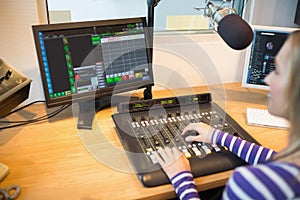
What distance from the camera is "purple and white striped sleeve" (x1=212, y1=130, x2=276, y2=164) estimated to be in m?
0.93

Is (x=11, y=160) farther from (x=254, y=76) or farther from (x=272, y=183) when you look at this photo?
(x=254, y=76)

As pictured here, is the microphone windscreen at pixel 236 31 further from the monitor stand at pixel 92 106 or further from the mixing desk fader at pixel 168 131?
the monitor stand at pixel 92 106

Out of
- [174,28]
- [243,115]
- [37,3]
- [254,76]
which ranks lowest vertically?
[243,115]

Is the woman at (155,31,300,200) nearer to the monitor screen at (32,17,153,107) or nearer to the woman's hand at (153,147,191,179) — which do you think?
the woman's hand at (153,147,191,179)

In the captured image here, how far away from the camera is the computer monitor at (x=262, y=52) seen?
1.29m

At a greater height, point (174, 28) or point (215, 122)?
point (174, 28)

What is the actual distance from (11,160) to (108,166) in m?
0.29

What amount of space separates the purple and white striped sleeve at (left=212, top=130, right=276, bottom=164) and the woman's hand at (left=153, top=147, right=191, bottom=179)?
5.6 inches

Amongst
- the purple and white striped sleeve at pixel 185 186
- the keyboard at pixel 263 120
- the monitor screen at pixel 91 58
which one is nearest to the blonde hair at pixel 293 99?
the purple and white striped sleeve at pixel 185 186

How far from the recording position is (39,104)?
1306 millimetres

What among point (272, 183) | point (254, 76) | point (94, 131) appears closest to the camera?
point (272, 183)

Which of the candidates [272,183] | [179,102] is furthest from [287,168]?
[179,102]

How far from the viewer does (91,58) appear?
3.66 feet

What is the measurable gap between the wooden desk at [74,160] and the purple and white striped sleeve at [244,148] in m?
0.08
